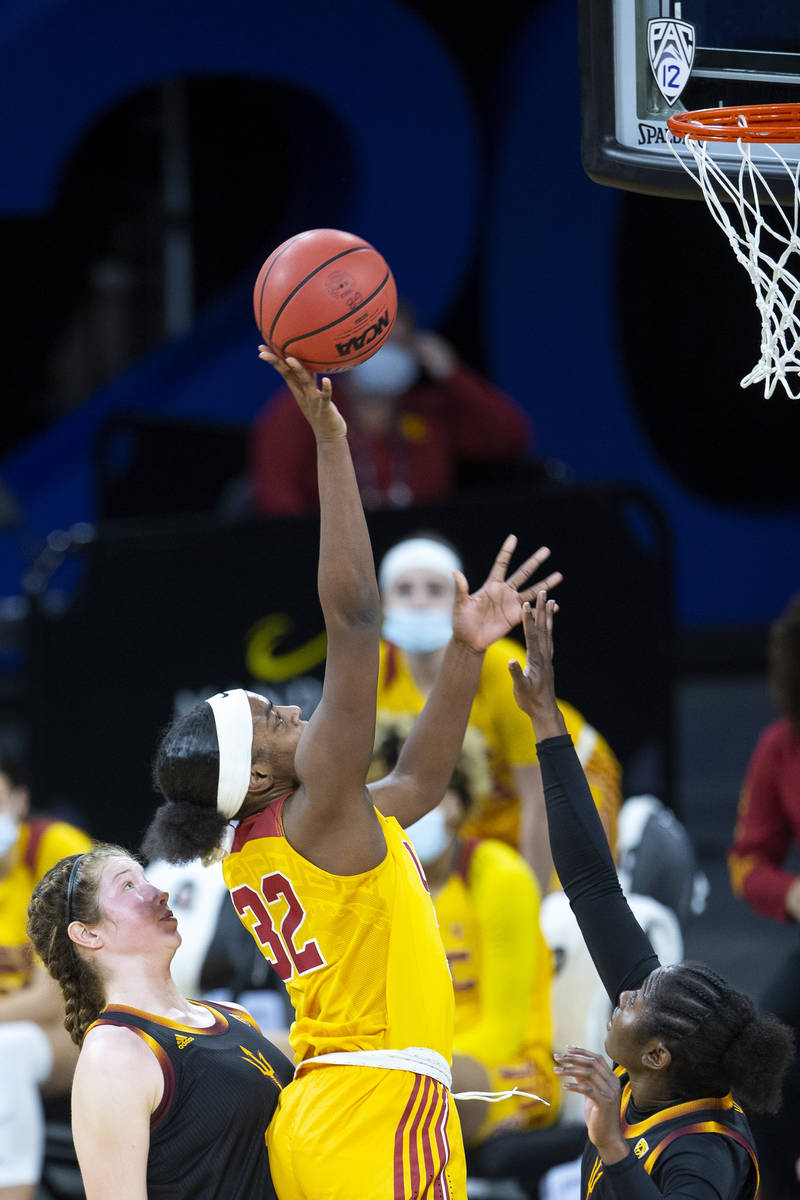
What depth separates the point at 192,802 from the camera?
2979 mm

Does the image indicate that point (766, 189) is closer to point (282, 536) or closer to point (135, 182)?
point (282, 536)

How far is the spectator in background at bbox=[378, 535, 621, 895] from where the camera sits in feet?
17.7

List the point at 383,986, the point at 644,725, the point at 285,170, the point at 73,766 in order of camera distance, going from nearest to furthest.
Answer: the point at 383,986 → the point at 73,766 → the point at 644,725 → the point at 285,170

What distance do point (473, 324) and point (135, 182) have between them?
2683 millimetres

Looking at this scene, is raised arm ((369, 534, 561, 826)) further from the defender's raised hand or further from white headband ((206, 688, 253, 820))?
white headband ((206, 688, 253, 820))

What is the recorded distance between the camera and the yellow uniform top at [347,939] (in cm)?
294

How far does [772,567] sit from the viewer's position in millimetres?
12391

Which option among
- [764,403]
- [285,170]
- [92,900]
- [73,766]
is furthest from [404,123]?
[92,900]

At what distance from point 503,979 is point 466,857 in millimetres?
386

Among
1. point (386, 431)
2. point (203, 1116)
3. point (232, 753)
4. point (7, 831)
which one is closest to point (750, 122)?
point (232, 753)

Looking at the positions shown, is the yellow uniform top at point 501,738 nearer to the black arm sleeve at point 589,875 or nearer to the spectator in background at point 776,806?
the spectator in background at point 776,806

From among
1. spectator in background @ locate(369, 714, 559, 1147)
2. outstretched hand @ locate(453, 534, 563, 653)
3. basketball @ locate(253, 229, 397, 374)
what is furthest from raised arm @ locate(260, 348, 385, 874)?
spectator in background @ locate(369, 714, 559, 1147)

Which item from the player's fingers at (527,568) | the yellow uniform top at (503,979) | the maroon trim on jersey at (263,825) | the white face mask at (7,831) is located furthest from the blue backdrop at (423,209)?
the maroon trim on jersey at (263,825)

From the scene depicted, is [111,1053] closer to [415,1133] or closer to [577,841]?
[415,1133]
